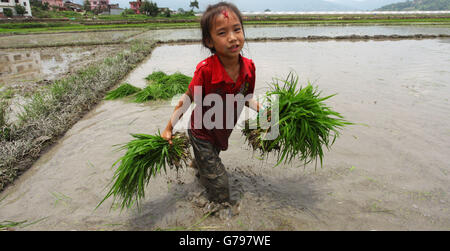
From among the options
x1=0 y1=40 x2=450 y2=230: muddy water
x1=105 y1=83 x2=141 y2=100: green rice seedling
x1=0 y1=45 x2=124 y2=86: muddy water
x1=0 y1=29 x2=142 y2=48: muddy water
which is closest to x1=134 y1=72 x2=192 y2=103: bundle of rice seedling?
x1=105 y1=83 x2=141 y2=100: green rice seedling

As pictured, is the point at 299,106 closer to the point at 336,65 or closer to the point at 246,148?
the point at 246,148

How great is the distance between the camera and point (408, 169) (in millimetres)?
2387

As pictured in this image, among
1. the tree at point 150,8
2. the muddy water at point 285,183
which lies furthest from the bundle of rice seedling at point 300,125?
the tree at point 150,8

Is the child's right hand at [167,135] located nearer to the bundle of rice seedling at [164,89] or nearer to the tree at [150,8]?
the bundle of rice seedling at [164,89]

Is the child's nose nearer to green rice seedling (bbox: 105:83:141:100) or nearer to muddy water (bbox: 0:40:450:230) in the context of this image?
muddy water (bbox: 0:40:450:230)

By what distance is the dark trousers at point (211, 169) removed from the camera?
1814 millimetres

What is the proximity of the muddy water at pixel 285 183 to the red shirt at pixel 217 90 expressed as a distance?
21.8 inches

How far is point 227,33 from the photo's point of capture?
4.82 feet

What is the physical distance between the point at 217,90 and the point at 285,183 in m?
1.23

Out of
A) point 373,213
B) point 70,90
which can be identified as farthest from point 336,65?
point 70,90

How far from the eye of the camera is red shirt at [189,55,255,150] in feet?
5.18

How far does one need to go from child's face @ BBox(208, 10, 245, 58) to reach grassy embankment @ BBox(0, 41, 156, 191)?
2450mm

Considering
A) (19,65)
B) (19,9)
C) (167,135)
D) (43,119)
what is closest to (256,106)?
(167,135)

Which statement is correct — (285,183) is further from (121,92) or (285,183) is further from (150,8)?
(150,8)
